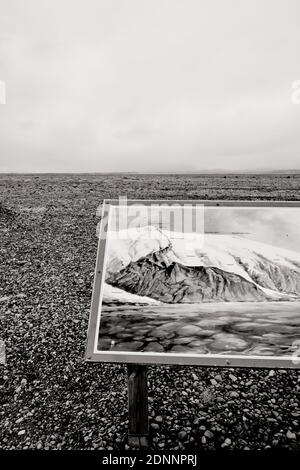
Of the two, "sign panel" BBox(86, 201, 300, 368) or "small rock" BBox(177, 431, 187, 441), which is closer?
"sign panel" BBox(86, 201, 300, 368)

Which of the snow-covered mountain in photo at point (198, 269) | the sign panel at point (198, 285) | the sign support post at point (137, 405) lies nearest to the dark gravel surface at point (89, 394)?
the sign support post at point (137, 405)

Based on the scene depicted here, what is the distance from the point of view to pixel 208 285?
5.17 metres

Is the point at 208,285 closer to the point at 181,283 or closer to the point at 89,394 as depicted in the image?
the point at 181,283

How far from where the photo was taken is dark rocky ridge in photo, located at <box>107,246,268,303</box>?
510 centimetres

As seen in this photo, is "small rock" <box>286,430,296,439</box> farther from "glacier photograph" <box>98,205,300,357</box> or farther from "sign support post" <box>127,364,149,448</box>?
"sign support post" <box>127,364,149,448</box>

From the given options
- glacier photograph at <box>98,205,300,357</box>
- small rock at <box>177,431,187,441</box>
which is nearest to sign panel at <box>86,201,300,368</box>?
glacier photograph at <box>98,205,300,357</box>

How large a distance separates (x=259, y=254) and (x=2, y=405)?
431cm

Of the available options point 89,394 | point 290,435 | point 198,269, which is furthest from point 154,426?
point 198,269

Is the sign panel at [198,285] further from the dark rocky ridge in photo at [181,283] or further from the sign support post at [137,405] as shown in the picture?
the sign support post at [137,405]

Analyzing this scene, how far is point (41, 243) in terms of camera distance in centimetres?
1338

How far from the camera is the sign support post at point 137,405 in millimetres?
4844

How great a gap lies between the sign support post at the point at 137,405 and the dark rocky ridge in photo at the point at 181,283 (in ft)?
2.93
